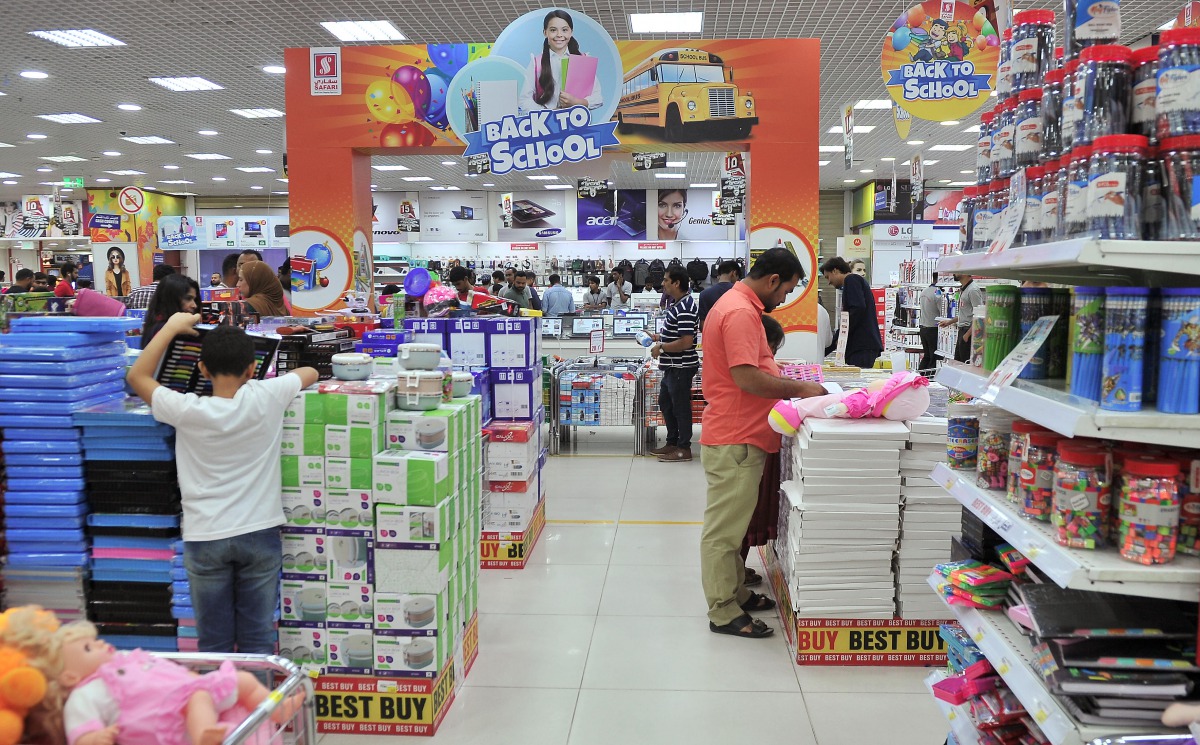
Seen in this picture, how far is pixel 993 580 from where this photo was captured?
2191 mm

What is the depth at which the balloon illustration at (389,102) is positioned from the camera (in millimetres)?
7863

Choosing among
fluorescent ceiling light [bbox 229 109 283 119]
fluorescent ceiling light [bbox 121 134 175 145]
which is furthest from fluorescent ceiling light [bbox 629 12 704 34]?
fluorescent ceiling light [bbox 121 134 175 145]

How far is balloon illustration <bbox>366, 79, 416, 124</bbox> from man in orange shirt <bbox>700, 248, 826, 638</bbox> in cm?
506

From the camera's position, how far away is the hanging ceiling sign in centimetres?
529

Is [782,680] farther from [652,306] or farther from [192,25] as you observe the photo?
[652,306]

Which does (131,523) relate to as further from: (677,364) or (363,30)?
(363,30)

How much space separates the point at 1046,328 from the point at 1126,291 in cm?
37

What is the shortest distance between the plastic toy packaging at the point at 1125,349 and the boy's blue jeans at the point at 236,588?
2.57 m

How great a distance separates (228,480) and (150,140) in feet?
48.0

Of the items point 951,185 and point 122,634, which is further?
point 951,185

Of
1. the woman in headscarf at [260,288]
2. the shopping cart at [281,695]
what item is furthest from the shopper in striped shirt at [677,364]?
the shopping cart at [281,695]

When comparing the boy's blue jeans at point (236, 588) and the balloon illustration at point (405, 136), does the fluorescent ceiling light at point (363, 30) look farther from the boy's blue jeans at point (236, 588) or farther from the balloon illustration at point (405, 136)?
the boy's blue jeans at point (236, 588)

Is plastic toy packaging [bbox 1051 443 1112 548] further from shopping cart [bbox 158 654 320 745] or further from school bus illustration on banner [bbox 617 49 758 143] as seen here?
school bus illustration on banner [bbox 617 49 758 143]

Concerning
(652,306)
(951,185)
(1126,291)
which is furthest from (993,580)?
(951,185)
